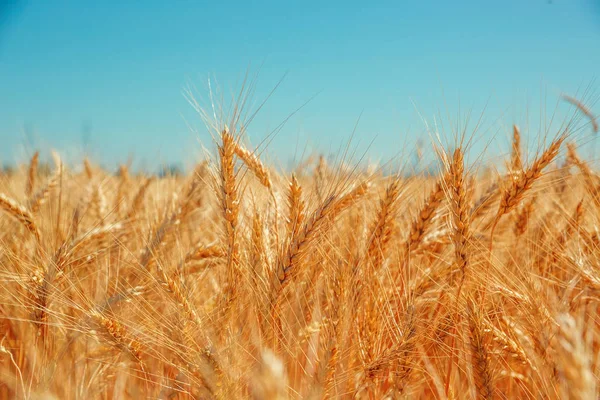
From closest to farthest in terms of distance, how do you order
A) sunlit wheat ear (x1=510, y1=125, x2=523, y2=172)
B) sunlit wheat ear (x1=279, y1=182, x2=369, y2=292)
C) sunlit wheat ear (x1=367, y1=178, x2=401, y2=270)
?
sunlit wheat ear (x1=279, y1=182, x2=369, y2=292) < sunlit wheat ear (x1=367, y1=178, x2=401, y2=270) < sunlit wheat ear (x1=510, y1=125, x2=523, y2=172)

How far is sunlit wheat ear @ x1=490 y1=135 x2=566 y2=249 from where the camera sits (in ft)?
4.75

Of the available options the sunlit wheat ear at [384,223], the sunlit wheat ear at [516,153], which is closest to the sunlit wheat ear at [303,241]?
the sunlit wheat ear at [384,223]

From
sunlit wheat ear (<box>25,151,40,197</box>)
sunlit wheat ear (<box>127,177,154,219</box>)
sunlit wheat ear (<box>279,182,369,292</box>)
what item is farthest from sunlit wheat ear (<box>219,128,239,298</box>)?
sunlit wheat ear (<box>25,151,40,197</box>)

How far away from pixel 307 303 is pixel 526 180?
0.84 meters

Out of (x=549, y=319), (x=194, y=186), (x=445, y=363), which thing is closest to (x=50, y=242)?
(x=194, y=186)

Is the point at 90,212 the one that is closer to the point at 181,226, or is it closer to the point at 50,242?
the point at 181,226

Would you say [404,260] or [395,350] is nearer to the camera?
[395,350]

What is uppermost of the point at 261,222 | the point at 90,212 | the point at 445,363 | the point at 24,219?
the point at 90,212

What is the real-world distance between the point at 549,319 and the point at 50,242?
1.69 meters

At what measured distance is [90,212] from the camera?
265 centimetres

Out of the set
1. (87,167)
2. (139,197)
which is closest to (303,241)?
(139,197)

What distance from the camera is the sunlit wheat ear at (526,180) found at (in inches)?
57.0

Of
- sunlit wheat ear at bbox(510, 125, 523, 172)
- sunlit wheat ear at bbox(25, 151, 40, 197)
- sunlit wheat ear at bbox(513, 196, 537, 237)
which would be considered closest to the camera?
sunlit wheat ear at bbox(510, 125, 523, 172)

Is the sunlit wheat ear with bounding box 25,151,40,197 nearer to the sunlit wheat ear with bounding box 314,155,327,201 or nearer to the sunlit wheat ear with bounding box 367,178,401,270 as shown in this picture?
the sunlit wheat ear with bounding box 314,155,327,201
